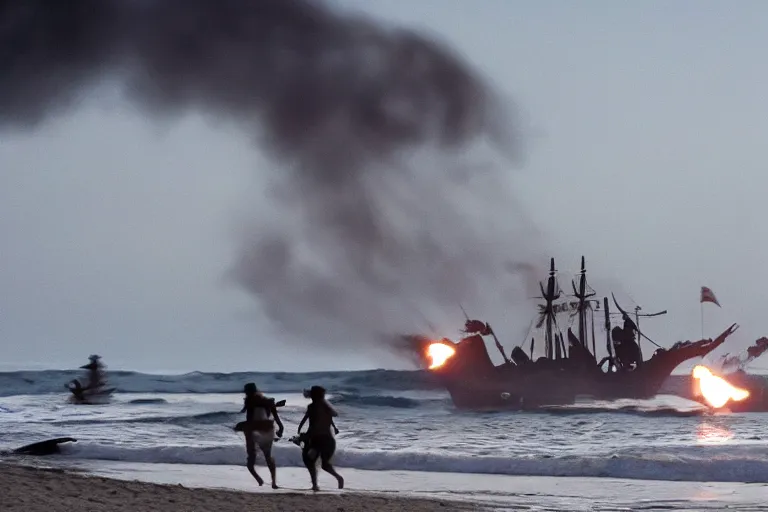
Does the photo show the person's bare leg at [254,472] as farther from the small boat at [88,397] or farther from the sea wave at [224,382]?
the sea wave at [224,382]

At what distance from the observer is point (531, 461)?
24.4 meters

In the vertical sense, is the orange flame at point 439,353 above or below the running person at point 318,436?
above

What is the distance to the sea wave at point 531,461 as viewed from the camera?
2283 centimetres

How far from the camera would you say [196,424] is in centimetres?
3906

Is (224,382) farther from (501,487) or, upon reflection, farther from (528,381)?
(501,487)

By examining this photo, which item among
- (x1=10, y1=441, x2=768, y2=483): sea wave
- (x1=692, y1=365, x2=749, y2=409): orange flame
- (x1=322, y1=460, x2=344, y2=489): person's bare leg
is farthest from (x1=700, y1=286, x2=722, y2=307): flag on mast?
(x1=322, y1=460, x2=344, y2=489): person's bare leg

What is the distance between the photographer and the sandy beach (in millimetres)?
13133

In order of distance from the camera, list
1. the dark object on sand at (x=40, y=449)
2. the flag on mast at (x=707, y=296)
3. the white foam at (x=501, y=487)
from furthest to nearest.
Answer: the flag on mast at (x=707, y=296)
the dark object on sand at (x=40, y=449)
the white foam at (x=501, y=487)

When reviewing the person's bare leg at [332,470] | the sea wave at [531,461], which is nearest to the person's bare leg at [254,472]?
the person's bare leg at [332,470]

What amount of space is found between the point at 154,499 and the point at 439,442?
1783 centimetres

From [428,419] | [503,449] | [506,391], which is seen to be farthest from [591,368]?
[503,449]

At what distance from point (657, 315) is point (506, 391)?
43.7ft

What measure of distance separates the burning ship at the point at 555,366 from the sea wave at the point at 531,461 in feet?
118

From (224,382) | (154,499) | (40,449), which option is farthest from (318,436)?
(224,382)
